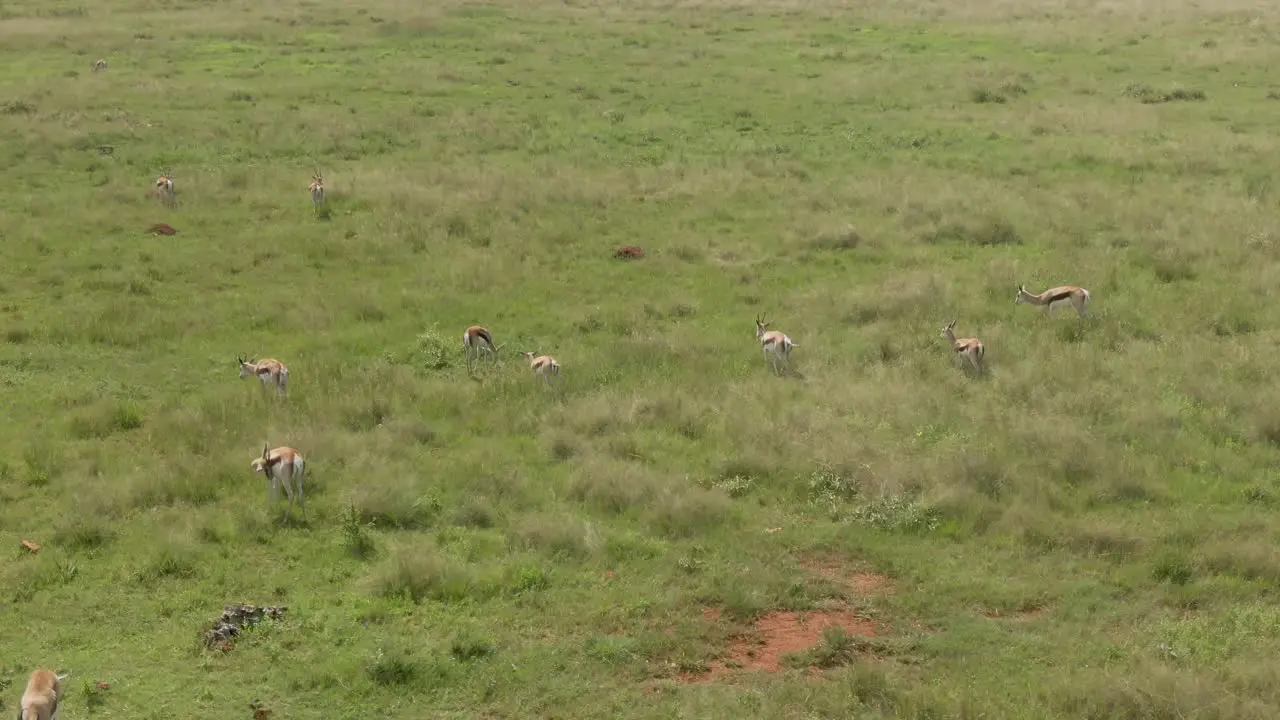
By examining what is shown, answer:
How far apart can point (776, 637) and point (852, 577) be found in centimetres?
126

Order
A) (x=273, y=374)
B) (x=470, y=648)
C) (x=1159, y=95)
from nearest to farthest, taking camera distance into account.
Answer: (x=470, y=648) < (x=273, y=374) < (x=1159, y=95)

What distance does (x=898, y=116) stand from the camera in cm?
3191

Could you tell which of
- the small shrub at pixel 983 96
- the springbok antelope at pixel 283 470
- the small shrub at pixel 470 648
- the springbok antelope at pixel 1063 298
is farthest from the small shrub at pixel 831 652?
the small shrub at pixel 983 96

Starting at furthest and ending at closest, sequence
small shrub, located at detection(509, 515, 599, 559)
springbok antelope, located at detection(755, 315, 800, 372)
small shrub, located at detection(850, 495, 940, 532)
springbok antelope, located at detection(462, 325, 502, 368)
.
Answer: springbok antelope, located at detection(462, 325, 502, 368) → springbok antelope, located at detection(755, 315, 800, 372) → small shrub, located at detection(850, 495, 940, 532) → small shrub, located at detection(509, 515, 599, 559)

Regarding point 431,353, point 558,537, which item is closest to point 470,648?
point 558,537

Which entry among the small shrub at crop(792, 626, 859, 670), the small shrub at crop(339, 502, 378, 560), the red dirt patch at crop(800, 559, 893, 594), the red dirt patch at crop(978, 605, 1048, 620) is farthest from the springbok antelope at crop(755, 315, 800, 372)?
the small shrub at crop(339, 502, 378, 560)

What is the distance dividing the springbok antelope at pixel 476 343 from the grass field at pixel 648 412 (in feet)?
0.98

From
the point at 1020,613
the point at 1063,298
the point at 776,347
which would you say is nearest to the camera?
the point at 1020,613

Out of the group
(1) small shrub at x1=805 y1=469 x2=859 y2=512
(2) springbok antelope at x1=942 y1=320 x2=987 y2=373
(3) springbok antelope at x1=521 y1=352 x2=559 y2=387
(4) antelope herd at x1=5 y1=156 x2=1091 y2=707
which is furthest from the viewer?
(2) springbok antelope at x1=942 y1=320 x2=987 y2=373

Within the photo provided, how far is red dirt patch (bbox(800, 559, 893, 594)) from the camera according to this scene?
34.9ft

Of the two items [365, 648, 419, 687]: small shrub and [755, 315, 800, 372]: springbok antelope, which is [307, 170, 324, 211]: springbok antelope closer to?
[755, 315, 800, 372]: springbok antelope

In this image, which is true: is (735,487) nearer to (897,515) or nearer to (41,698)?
(897,515)

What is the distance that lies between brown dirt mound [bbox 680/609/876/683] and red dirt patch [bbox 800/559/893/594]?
0.45 m

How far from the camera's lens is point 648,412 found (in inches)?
564
